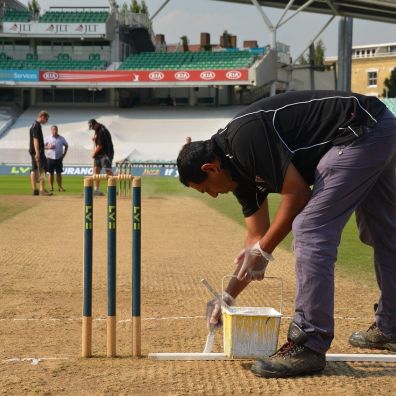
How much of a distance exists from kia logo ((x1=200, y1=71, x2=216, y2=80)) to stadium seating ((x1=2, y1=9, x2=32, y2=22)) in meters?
14.3

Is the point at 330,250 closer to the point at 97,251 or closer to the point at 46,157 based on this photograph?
the point at 97,251

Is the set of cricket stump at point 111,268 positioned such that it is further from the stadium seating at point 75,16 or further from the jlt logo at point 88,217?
the stadium seating at point 75,16

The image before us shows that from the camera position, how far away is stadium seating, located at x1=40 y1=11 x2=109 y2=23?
58.3m

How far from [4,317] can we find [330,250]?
3248 millimetres

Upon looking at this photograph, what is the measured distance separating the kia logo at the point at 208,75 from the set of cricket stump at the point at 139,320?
4856 cm

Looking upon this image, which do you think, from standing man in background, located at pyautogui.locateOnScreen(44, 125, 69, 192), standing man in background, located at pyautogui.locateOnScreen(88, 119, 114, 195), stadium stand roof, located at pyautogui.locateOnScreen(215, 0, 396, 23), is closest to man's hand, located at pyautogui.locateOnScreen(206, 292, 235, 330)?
standing man in background, located at pyautogui.locateOnScreen(88, 119, 114, 195)

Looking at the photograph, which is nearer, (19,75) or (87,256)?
(87,256)

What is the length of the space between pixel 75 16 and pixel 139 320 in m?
56.4

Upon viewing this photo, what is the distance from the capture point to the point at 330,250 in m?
4.87

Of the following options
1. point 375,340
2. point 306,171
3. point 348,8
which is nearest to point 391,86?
point 348,8

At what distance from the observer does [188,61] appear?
5750cm

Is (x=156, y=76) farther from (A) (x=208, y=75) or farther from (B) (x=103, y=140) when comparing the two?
(B) (x=103, y=140)

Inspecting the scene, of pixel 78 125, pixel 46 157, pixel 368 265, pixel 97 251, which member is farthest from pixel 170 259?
pixel 78 125

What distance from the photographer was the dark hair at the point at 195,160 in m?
4.92
